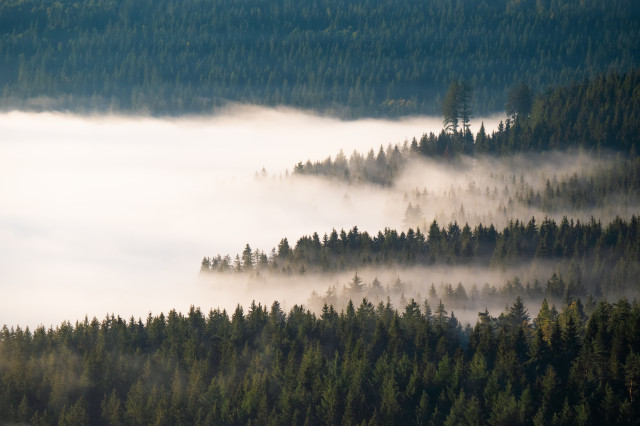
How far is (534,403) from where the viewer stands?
15062 centimetres

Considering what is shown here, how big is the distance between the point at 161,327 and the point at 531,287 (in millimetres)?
59101

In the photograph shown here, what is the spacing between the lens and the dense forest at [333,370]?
152 metres

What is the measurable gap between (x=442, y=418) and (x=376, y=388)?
31.7 feet

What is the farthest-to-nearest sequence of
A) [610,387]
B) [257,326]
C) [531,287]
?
1. [531,287]
2. [257,326]
3. [610,387]

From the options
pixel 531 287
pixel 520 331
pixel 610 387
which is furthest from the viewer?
pixel 531 287

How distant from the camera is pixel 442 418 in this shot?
15200 centimetres

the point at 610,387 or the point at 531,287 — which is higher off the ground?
the point at 531,287

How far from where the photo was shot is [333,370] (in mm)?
159750

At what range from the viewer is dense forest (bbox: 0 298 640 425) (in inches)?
5979

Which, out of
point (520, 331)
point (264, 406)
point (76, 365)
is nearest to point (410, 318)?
point (520, 331)

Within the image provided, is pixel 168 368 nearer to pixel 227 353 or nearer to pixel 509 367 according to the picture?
pixel 227 353

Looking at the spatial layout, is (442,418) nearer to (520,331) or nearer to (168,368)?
(520,331)

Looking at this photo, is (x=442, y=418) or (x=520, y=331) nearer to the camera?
(x=442, y=418)

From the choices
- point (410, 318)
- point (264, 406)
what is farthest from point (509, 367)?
point (264, 406)
